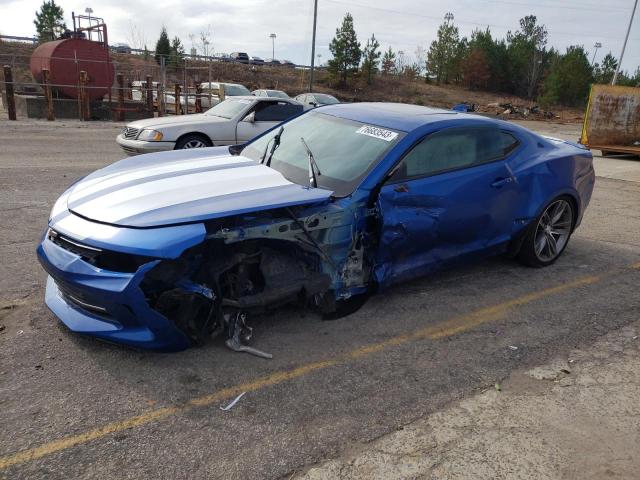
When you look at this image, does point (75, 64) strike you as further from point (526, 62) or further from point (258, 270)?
point (526, 62)

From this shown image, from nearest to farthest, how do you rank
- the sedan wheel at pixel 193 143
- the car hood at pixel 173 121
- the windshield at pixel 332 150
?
the windshield at pixel 332 150
the car hood at pixel 173 121
the sedan wheel at pixel 193 143

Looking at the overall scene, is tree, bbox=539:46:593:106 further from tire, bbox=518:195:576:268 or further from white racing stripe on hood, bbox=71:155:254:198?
white racing stripe on hood, bbox=71:155:254:198

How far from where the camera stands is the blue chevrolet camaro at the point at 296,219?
2.96 m

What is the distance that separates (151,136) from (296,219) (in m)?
6.74

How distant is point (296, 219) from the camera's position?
3.34m

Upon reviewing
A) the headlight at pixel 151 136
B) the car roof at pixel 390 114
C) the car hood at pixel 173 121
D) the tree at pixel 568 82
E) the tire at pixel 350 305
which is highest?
the tree at pixel 568 82

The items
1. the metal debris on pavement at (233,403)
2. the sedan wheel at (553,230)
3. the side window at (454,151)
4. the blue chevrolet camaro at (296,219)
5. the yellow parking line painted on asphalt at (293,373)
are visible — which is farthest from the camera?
the sedan wheel at (553,230)

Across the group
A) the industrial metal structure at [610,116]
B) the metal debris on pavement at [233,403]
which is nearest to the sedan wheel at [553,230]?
the metal debris on pavement at [233,403]

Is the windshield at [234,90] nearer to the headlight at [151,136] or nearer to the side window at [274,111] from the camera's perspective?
the side window at [274,111]

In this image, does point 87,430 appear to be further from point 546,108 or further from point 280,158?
point 546,108

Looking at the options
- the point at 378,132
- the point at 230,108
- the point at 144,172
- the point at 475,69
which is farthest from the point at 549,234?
the point at 475,69

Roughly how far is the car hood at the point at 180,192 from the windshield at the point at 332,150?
17 cm

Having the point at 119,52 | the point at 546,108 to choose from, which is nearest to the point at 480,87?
→ the point at 546,108

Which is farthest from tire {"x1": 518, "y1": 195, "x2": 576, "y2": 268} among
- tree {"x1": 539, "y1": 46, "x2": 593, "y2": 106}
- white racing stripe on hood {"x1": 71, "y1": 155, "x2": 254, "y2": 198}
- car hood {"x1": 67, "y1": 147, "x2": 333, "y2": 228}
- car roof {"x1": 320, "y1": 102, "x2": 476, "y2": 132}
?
tree {"x1": 539, "y1": 46, "x2": 593, "y2": 106}
